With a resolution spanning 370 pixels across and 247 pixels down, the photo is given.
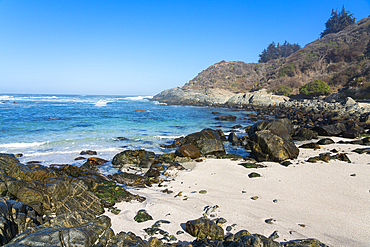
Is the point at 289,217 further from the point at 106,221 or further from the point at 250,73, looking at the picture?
the point at 250,73

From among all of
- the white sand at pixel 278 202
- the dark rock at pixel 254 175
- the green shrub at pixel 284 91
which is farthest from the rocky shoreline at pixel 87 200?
the green shrub at pixel 284 91

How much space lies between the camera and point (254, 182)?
6.96 metres

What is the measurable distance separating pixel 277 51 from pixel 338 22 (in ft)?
84.0

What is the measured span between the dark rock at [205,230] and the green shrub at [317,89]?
49283 mm

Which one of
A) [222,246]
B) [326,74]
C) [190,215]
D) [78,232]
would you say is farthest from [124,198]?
[326,74]

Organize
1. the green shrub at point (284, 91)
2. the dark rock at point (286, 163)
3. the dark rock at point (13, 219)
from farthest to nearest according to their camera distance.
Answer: the green shrub at point (284, 91) → the dark rock at point (286, 163) → the dark rock at point (13, 219)

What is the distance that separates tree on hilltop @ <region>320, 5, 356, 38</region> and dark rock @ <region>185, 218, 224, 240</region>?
344 ft

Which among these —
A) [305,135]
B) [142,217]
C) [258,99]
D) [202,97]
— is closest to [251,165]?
[142,217]

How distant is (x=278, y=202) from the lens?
216 inches

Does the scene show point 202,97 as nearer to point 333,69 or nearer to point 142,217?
point 333,69

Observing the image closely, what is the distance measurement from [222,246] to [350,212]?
3516 mm

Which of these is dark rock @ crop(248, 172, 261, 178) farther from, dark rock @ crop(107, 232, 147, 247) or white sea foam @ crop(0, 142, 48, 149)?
white sea foam @ crop(0, 142, 48, 149)

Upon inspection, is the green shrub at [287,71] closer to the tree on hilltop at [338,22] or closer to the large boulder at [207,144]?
the tree on hilltop at [338,22]

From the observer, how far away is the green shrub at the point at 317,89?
43.2 meters
